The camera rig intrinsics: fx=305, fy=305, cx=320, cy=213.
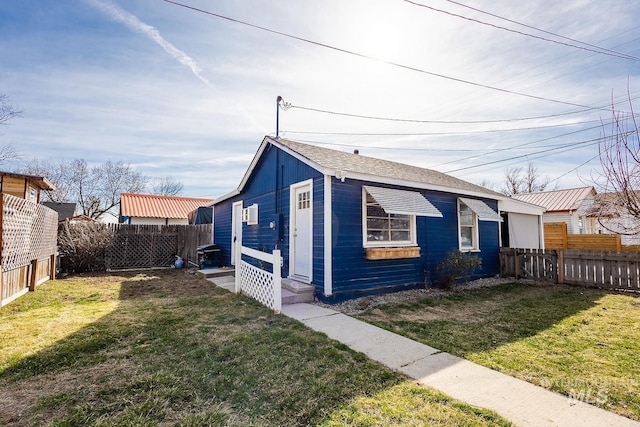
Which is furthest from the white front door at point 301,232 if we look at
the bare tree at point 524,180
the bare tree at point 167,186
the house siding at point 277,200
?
the bare tree at point 167,186

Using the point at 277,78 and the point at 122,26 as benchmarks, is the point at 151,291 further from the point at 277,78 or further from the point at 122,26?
the point at 277,78

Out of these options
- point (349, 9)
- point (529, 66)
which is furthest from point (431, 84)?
point (349, 9)

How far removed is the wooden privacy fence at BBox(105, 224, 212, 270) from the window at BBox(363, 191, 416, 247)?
8921 millimetres

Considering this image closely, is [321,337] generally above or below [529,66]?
below

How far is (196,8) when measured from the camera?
5543 millimetres

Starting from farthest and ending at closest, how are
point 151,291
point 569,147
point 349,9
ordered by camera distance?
point 569,147
point 151,291
point 349,9

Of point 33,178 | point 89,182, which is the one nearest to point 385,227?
point 33,178

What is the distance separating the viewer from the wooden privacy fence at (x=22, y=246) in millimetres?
5574

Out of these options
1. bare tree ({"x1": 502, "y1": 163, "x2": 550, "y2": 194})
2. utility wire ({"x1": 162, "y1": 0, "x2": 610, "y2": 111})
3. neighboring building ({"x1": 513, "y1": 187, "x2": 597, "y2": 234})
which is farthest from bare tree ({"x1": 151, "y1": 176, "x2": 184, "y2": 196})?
bare tree ({"x1": 502, "y1": 163, "x2": 550, "y2": 194})

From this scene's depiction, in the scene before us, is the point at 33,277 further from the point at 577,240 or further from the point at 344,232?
the point at 577,240

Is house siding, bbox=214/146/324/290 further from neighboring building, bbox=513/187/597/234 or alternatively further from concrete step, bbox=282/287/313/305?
neighboring building, bbox=513/187/597/234

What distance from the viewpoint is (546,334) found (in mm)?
4418

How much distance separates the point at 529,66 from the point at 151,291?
1190 cm

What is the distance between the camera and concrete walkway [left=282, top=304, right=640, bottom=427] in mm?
2361
